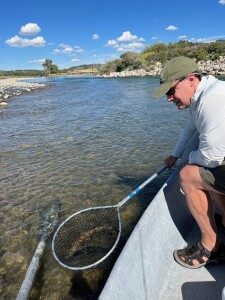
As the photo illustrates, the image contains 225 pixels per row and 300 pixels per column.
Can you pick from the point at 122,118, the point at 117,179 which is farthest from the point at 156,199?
the point at 122,118

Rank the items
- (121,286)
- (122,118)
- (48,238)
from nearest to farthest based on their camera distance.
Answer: (121,286) < (48,238) < (122,118)

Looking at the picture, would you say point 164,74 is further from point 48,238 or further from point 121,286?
point 48,238

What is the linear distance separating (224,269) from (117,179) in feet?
11.7

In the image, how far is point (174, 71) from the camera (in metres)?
2.74

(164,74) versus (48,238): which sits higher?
(164,74)

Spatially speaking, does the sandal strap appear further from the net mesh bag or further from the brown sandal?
the net mesh bag

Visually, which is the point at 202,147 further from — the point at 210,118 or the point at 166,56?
the point at 166,56

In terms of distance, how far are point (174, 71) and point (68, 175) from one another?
4.76 metres

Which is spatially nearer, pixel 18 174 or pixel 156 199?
pixel 156 199

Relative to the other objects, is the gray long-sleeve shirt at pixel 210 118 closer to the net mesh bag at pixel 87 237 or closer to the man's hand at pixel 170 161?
the man's hand at pixel 170 161

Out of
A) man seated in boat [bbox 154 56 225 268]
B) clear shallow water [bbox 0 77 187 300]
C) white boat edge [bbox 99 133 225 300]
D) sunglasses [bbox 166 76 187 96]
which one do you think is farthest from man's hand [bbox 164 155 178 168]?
sunglasses [bbox 166 76 187 96]

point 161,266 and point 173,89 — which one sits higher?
point 173,89

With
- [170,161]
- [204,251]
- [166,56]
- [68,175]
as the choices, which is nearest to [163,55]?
[166,56]

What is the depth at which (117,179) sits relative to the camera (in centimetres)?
652
